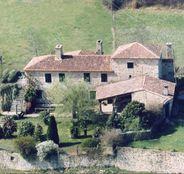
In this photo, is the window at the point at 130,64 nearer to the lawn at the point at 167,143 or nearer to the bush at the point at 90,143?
the lawn at the point at 167,143

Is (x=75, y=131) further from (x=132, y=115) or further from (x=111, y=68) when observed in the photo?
(x=111, y=68)

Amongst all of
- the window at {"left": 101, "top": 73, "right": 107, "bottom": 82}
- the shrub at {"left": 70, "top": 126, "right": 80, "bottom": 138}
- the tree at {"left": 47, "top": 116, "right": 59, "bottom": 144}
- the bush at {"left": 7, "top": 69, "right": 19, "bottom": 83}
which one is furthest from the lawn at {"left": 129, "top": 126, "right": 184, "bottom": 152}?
the bush at {"left": 7, "top": 69, "right": 19, "bottom": 83}

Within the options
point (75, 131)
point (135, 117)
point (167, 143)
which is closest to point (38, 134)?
point (75, 131)

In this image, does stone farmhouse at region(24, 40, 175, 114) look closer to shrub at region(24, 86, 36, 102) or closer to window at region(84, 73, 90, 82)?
window at region(84, 73, 90, 82)

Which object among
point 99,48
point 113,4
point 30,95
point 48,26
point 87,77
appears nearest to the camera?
point 30,95

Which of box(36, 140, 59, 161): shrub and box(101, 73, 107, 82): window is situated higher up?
box(101, 73, 107, 82): window

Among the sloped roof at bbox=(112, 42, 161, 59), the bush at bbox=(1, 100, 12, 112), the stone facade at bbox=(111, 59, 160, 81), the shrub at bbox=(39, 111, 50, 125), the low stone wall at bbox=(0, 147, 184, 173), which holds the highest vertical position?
the sloped roof at bbox=(112, 42, 161, 59)
